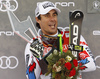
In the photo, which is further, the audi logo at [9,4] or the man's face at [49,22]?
the audi logo at [9,4]

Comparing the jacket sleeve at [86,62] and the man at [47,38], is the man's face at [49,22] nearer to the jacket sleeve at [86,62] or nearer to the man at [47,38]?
the man at [47,38]

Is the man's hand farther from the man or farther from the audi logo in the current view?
the audi logo

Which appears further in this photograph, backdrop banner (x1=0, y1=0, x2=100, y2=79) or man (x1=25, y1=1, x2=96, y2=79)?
backdrop banner (x1=0, y1=0, x2=100, y2=79)

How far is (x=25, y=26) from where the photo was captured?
226 cm

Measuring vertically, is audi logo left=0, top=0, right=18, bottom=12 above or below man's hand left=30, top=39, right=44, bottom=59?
above

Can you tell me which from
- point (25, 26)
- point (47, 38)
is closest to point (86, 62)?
point (47, 38)

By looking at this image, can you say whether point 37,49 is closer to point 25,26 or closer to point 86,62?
point 86,62

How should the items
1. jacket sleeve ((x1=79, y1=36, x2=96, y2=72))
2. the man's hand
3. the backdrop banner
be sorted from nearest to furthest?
jacket sleeve ((x1=79, y1=36, x2=96, y2=72)) < the man's hand < the backdrop banner

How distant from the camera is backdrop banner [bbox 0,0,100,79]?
7.18 ft

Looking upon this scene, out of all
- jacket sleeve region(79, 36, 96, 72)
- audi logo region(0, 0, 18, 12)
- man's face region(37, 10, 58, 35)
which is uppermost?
audi logo region(0, 0, 18, 12)

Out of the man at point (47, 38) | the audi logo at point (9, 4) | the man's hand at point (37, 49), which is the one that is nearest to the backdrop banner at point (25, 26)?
the audi logo at point (9, 4)

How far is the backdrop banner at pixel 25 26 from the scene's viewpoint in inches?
86.1

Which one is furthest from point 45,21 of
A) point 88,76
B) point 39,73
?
point 88,76

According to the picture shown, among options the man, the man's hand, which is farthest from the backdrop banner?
the man's hand
